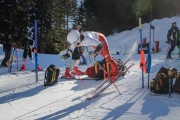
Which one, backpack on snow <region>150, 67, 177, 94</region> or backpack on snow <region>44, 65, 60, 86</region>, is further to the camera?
backpack on snow <region>44, 65, 60, 86</region>

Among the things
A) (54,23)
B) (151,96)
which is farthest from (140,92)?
(54,23)

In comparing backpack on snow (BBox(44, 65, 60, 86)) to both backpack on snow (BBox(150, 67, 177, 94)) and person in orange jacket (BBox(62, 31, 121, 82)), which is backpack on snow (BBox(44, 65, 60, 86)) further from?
backpack on snow (BBox(150, 67, 177, 94))

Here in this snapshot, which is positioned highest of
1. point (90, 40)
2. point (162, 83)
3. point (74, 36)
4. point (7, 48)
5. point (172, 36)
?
point (172, 36)

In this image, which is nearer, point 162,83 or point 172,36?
point 162,83

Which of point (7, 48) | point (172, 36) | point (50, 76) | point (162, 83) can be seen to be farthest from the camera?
point (172, 36)

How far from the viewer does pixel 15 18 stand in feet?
63.0

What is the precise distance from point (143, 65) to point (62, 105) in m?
2.71

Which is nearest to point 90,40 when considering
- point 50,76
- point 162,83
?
point 50,76

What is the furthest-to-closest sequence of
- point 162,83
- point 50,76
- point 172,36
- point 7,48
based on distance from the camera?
1. point 172,36
2. point 7,48
3. point 50,76
4. point 162,83

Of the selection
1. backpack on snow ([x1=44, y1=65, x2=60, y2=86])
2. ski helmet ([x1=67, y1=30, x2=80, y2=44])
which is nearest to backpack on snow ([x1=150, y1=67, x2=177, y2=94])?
ski helmet ([x1=67, y1=30, x2=80, y2=44])

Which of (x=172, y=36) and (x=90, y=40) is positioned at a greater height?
(x=172, y=36)

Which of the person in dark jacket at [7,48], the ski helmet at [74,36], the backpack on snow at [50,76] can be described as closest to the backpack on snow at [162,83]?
the ski helmet at [74,36]

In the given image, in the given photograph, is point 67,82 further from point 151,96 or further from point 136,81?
point 151,96

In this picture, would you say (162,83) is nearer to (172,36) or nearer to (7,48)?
(172,36)
